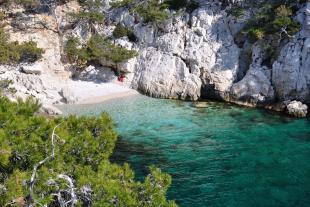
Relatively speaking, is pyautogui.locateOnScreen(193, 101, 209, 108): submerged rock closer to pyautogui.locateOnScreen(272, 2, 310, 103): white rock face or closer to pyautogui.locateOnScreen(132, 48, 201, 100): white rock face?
pyautogui.locateOnScreen(132, 48, 201, 100): white rock face

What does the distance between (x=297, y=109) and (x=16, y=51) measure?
26.2 m

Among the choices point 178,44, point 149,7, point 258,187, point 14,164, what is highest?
point 149,7

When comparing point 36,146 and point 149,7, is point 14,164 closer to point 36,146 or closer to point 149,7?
point 36,146

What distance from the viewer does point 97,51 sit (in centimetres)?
3891

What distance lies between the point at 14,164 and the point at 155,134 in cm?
1681

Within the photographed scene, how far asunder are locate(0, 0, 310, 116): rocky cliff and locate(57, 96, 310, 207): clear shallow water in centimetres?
232

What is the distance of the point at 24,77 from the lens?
1448 inches

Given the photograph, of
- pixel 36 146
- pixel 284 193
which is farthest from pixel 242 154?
pixel 36 146

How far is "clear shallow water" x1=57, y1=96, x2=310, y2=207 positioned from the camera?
17188mm

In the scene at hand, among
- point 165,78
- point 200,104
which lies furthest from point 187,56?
point 200,104

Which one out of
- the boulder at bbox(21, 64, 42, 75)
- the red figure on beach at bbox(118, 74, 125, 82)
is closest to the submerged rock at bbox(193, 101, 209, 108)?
the red figure on beach at bbox(118, 74, 125, 82)

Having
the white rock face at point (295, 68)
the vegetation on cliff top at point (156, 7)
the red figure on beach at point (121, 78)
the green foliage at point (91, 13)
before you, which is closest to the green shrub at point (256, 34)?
the white rock face at point (295, 68)

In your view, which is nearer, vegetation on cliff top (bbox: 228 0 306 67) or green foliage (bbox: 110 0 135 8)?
vegetation on cliff top (bbox: 228 0 306 67)

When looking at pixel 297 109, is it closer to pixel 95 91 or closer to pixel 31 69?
pixel 95 91
